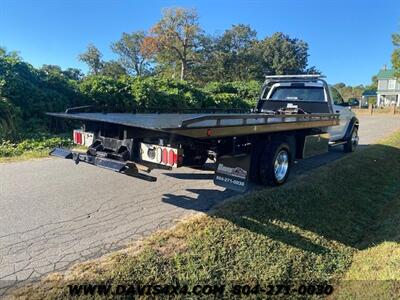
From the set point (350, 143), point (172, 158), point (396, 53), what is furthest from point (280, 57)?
point (172, 158)

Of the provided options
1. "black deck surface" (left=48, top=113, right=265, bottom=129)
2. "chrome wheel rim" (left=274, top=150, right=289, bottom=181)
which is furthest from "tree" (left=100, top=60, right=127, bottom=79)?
"chrome wheel rim" (left=274, top=150, right=289, bottom=181)

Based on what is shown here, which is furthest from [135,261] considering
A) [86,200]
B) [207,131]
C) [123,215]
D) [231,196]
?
[231,196]

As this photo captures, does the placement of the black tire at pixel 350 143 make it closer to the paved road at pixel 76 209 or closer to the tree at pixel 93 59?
the paved road at pixel 76 209

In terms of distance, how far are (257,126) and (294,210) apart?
4.50 feet

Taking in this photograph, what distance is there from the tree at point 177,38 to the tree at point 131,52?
1444 cm

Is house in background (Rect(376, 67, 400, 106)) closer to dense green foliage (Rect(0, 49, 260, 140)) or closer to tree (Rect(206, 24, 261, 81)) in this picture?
tree (Rect(206, 24, 261, 81))

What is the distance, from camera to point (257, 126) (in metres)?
4.84

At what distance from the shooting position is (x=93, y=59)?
6750cm

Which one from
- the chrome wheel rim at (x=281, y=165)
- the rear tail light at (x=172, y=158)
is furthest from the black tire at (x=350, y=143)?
the rear tail light at (x=172, y=158)

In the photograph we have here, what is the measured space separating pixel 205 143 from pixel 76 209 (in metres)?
1.97

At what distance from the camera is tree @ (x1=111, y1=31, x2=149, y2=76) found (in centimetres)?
6222

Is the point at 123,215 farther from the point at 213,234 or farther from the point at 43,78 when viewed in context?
the point at 43,78

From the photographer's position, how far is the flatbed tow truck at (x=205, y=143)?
414 cm

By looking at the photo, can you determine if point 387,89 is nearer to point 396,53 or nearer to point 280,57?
point 280,57
